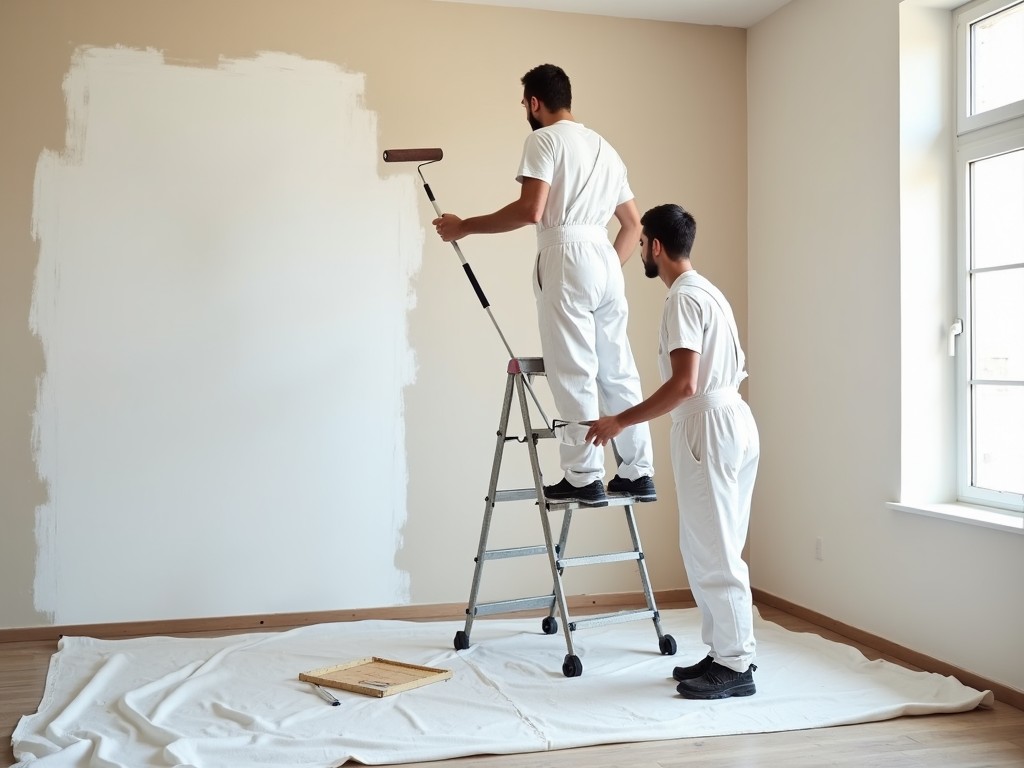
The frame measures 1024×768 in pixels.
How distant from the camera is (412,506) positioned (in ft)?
14.1

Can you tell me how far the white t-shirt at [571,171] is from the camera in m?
3.11

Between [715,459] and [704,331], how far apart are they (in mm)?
395

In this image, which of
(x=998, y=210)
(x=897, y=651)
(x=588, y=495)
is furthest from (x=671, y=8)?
(x=897, y=651)

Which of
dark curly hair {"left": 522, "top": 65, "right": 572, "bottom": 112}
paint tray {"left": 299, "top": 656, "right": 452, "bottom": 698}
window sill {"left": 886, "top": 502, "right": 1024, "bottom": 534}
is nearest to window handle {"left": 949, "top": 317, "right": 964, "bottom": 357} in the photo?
window sill {"left": 886, "top": 502, "right": 1024, "bottom": 534}

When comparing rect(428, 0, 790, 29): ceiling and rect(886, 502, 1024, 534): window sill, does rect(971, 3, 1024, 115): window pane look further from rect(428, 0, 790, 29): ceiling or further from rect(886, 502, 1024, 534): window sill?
rect(886, 502, 1024, 534): window sill

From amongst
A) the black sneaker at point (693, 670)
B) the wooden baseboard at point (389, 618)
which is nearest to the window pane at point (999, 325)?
the wooden baseboard at point (389, 618)

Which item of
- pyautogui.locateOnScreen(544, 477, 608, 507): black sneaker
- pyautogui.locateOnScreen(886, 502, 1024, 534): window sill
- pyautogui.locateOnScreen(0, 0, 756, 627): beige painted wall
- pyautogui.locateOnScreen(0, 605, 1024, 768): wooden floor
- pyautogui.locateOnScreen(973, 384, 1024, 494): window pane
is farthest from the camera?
pyautogui.locateOnScreen(0, 0, 756, 627): beige painted wall

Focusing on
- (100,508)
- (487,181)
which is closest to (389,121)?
(487,181)

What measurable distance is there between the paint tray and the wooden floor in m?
0.54

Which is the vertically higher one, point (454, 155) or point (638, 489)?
point (454, 155)

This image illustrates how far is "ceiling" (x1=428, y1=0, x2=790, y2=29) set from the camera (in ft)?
14.3

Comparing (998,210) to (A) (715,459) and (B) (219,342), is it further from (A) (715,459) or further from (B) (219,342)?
(B) (219,342)

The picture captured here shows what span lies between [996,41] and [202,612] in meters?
3.84

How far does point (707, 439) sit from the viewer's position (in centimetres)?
290
